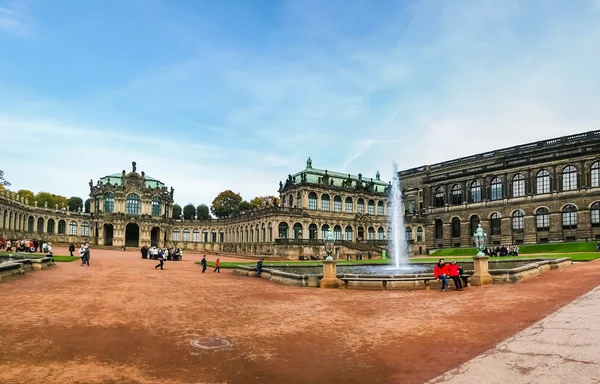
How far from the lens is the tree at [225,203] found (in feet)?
394

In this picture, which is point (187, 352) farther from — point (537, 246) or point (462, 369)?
point (537, 246)

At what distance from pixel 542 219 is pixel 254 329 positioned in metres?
61.7

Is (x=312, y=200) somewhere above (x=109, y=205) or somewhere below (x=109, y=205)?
above

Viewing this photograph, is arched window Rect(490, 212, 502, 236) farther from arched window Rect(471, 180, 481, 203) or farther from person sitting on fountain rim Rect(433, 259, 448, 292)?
person sitting on fountain rim Rect(433, 259, 448, 292)

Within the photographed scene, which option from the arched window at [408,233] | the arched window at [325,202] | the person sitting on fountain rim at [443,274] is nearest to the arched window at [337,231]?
the arched window at [325,202]

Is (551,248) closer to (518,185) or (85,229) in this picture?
(518,185)

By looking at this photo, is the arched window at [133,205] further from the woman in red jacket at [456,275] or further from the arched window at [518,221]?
the woman in red jacket at [456,275]

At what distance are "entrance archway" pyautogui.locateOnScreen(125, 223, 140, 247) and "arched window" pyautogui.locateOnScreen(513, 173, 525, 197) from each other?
222ft

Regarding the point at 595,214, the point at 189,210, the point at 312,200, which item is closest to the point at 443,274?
the point at 595,214

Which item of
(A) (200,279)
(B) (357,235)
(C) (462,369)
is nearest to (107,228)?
(B) (357,235)

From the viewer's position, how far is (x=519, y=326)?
44.5 feet

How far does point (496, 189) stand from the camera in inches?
2751

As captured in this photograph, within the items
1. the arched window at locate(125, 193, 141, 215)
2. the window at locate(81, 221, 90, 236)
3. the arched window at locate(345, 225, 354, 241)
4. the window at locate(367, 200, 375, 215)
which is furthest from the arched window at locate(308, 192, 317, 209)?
the window at locate(81, 221, 90, 236)

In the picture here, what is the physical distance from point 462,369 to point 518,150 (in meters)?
68.8
